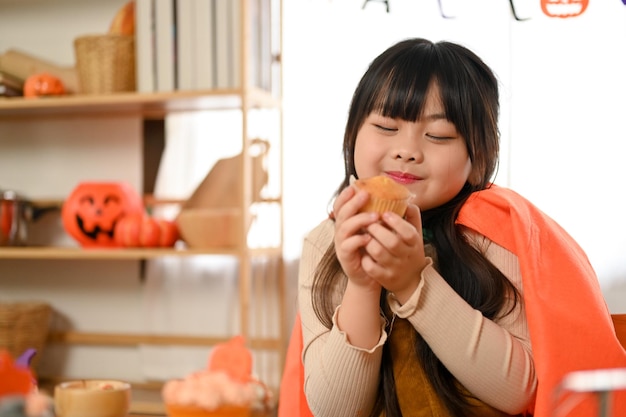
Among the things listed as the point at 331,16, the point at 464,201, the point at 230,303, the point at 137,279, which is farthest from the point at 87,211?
the point at 464,201

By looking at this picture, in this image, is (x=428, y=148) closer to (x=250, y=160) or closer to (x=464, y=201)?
(x=464, y=201)

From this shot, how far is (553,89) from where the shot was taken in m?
2.15

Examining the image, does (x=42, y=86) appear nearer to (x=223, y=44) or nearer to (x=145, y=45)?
(x=145, y=45)

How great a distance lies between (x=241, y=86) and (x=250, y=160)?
22cm

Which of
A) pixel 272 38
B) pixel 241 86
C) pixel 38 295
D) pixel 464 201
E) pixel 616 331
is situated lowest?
pixel 38 295

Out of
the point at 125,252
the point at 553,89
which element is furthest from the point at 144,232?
the point at 553,89

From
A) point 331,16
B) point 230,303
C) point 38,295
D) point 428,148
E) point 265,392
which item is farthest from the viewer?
point 38,295

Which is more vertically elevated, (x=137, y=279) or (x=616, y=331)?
(x=616, y=331)

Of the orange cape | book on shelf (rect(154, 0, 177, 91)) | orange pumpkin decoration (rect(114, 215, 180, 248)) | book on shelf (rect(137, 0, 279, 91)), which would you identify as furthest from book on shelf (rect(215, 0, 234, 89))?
the orange cape

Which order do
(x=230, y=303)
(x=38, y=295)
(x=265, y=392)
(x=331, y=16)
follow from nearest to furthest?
(x=265, y=392) → (x=331, y=16) → (x=230, y=303) → (x=38, y=295)

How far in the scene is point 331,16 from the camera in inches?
90.0

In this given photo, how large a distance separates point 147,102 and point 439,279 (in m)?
1.50

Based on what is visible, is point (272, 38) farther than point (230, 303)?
No

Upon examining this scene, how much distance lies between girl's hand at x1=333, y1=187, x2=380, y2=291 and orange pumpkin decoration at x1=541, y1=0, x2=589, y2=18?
57.9 inches
